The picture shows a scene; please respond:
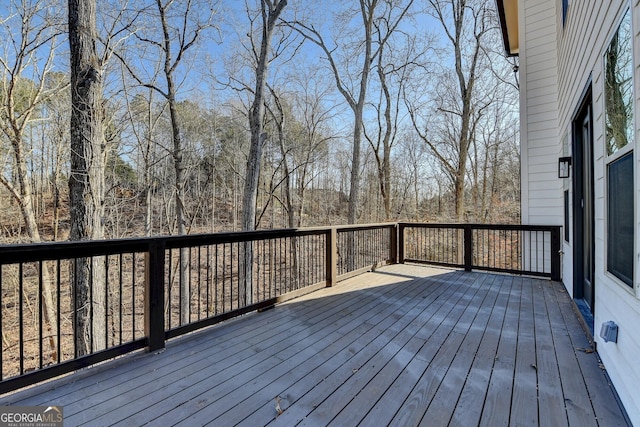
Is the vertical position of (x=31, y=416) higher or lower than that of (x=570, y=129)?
lower

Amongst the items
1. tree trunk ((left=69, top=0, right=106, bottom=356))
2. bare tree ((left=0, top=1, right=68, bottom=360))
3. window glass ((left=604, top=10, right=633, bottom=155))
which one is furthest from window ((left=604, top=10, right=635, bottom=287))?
bare tree ((left=0, top=1, right=68, bottom=360))

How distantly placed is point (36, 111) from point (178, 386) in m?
8.68

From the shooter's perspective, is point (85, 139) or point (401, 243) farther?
point (401, 243)

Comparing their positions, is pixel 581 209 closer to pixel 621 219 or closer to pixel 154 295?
pixel 621 219

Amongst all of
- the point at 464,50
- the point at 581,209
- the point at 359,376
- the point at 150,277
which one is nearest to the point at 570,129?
the point at 581,209

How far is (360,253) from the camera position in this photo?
6445 millimetres

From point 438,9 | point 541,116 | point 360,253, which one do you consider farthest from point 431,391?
point 438,9

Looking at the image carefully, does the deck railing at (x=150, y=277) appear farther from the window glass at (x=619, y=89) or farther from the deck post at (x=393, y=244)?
the window glass at (x=619, y=89)

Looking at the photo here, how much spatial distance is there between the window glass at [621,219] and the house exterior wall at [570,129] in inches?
3.3

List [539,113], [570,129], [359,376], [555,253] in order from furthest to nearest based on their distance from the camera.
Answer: [539,113] → [555,253] → [570,129] → [359,376]

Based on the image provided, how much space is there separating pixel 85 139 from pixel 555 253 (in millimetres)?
7117

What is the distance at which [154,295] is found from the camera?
2420 mm

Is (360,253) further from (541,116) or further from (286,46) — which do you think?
(286,46)

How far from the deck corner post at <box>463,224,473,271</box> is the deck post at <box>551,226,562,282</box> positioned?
3.80 feet
